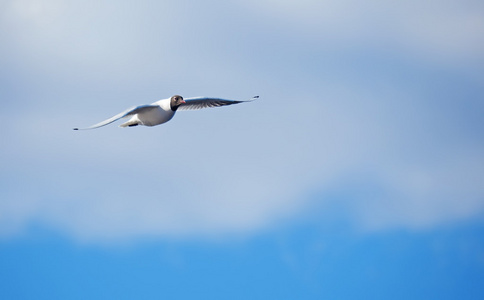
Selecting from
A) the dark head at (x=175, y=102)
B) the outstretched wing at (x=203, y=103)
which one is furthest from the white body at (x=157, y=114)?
the outstretched wing at (x=203, y=103)

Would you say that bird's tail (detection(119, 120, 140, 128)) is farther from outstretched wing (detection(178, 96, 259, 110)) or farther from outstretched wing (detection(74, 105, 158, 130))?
outstretched wing (detection(178, 96, 259, 110))

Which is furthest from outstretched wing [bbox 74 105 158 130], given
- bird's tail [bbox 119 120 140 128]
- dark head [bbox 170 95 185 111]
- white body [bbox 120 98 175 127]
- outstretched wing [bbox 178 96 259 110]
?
outstretched wing [bbox 178 96 259 110]

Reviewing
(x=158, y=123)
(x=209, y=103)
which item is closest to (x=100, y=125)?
(x=158, y=123)

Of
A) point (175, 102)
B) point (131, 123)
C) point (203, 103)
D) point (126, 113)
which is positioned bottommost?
point (126, 113)

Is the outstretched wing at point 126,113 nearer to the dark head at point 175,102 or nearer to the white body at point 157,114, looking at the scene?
the white body at point 157,114

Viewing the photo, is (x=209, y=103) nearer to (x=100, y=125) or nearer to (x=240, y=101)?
(x=240, y=101)

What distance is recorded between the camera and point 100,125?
65.7 ft

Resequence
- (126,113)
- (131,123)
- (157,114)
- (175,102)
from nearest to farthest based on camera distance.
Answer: (126,113) → (157,114) → (175,102) → (131,123)

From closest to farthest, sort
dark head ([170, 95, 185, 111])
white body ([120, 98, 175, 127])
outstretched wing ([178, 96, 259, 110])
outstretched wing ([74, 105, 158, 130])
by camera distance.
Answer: outstretched wing ([74, 105, 158, 130])
white body ([120, 98, 175, 127])
dark head ([170, 95, 185, 111])
outstretched wing ([178, 96, 259, 110])

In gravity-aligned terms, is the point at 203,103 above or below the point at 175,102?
above

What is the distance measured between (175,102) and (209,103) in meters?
2.77

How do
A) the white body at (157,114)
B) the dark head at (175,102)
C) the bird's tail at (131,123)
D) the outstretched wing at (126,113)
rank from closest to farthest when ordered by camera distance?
the outstretched wing at (126,113), the white body at (157,114), the dark head at (175,102), the bird's tail at (131,123)

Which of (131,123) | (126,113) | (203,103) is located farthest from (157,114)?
(203,103)

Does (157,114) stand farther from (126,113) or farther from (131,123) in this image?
(126,113)
